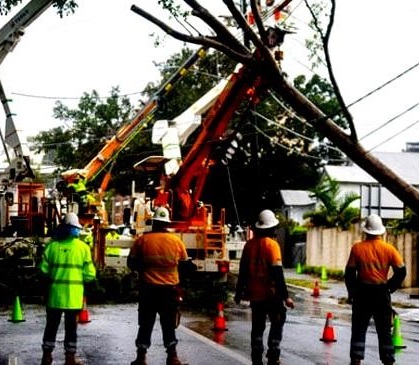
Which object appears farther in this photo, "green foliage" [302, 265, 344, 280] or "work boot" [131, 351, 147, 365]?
"green foliage" [302, 265, 344, 280]

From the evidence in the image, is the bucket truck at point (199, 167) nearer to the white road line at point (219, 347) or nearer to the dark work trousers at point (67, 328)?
the white road line at point (219, 347)

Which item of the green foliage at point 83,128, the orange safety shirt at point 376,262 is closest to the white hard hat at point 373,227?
the orange safety shirt at point 376,262

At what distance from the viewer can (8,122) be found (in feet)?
70.9

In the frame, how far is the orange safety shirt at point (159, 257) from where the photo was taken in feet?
34.3

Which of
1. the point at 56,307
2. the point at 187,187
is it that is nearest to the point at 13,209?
the point at 187,187

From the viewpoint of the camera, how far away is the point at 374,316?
1074cm

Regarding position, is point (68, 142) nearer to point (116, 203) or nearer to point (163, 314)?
point (116, 203)

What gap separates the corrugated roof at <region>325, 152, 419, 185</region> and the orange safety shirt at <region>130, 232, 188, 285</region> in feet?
130

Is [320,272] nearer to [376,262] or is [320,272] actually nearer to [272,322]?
[376,262]

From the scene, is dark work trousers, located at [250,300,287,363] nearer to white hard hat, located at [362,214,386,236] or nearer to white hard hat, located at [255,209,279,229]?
white hard hat, located at [255,209,279,229]

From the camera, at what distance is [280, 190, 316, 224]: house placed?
58.8 meters

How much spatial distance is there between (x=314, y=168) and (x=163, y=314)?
52.2 metres

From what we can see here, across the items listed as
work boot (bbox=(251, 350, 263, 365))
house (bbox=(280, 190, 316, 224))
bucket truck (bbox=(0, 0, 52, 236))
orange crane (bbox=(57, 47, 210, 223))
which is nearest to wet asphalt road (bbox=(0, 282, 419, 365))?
work boot (bbox=(251, 350, 263, 365))

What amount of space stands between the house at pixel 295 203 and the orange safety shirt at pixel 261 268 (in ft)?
155
